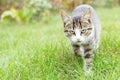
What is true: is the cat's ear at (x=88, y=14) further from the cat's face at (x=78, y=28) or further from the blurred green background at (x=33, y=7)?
the blurred green background at (x=33, y=7)

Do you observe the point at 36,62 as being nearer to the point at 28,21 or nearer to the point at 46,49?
the point at 46,49

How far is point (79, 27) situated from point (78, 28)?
21 mm

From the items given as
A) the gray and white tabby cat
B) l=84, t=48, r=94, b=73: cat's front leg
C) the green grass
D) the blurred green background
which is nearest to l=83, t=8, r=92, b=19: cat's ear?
the gray and white tabby cat

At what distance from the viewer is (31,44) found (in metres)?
4.83

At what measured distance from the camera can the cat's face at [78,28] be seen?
3482 mm

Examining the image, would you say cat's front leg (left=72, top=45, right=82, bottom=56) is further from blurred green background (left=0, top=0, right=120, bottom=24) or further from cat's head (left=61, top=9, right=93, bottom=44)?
blurred green background (left=0, top=0, right=120, bottom=24)

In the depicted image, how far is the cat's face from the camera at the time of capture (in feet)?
11.4

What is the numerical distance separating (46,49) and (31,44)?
2.58 ft

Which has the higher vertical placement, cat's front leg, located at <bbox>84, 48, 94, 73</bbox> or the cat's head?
the cat's head

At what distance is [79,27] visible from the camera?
139 inches

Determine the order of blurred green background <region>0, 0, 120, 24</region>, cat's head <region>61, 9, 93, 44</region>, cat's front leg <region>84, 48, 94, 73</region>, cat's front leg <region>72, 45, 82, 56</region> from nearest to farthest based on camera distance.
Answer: cat's head <region>61, 9, 93, 44</region>, cat's front leg <region>84, 48, 94, 73</region>, cat's front leg <region>72, 45, 82, 56</region>, blurred green background <region>0, 0, 120, 24</region>

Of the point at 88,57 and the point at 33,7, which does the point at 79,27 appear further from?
the point at 33,7

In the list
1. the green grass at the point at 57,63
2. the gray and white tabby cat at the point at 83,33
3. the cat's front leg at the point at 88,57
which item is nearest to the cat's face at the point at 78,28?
the gray and white tabby cat at the point at 83,33

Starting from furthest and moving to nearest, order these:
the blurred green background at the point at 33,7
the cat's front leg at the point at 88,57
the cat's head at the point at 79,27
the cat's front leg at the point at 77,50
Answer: the blurred green background at the point at 33,7
the cat's front leg at the point at 77,50
the cat's front leg at the point at 88,57
the cat's head at the point at 79,27
